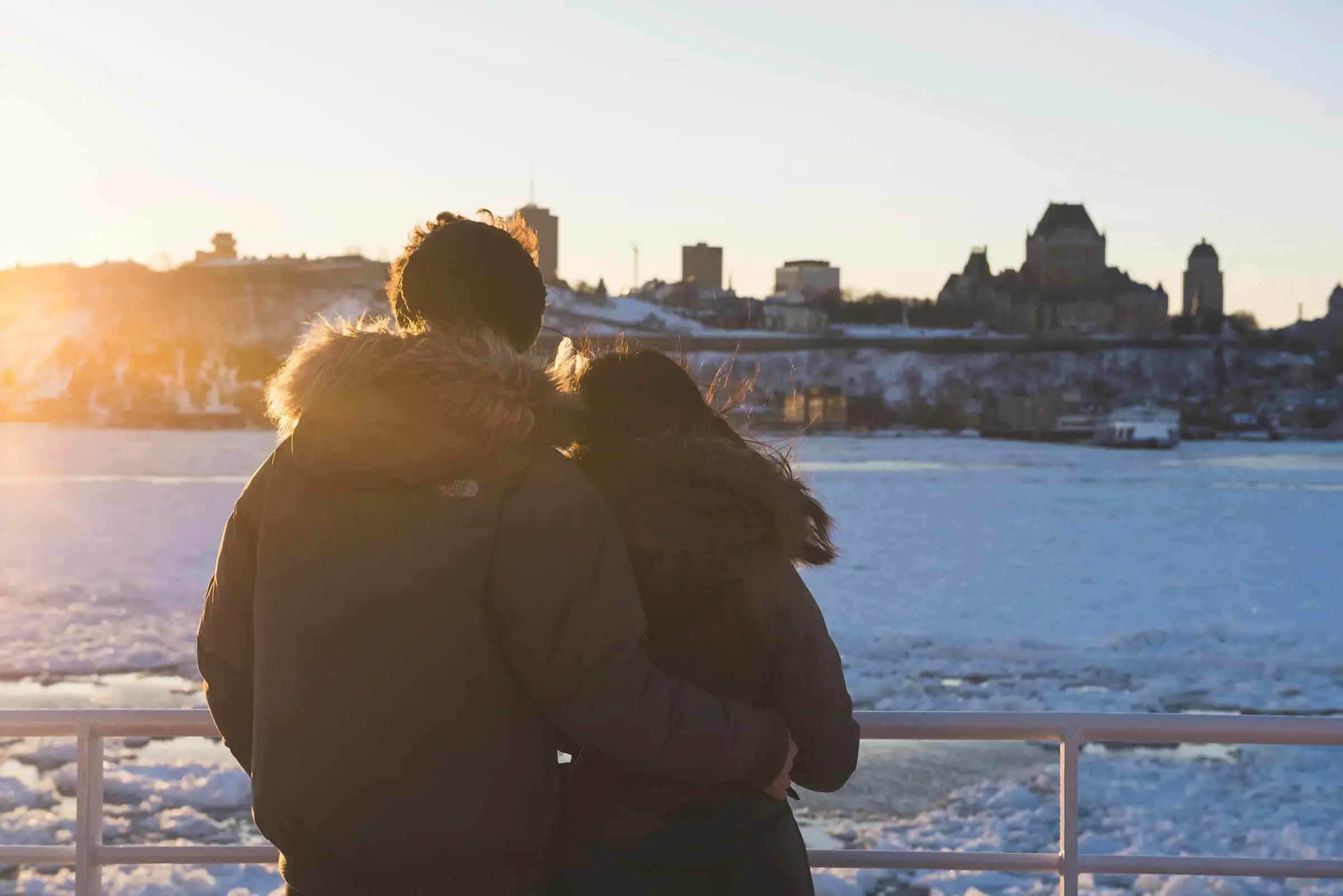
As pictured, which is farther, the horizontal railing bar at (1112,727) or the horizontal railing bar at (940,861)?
the horizontal railing bar at (940,861)

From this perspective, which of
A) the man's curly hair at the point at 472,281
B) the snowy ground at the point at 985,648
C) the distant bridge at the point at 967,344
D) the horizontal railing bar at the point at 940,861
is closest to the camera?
the man's curly hair at the point at 472,281

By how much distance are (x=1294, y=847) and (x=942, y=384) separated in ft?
258

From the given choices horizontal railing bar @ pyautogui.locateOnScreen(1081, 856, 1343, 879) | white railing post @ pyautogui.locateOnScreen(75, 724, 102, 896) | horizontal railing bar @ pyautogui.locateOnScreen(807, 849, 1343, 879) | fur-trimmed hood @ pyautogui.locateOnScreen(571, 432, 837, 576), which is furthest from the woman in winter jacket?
white railing post @ pyautogui.locateOnScreen(75, 724, 102, 896)

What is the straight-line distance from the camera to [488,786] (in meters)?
1.17

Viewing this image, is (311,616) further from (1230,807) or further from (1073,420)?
(1073,420)

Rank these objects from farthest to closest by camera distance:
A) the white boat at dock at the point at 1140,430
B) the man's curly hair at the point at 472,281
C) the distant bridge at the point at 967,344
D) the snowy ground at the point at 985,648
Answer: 1. the distant bridge at the point at 967,344
2. the white boat at dock at the point at 1140,430
3. the snowy ground at the point at 985,648
4. the man's curly hair at the point at 472,281

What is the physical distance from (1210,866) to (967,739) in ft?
1.41

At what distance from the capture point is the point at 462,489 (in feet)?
3.72

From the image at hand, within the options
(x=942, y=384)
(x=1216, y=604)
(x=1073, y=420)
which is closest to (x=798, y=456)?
(x=1216, y=604)

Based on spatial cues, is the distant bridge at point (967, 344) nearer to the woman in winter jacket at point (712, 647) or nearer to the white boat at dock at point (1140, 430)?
the white boat at dock at point (1140, 430)

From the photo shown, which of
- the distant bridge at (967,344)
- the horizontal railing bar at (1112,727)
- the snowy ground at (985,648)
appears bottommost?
the snowy ground at (985,648)

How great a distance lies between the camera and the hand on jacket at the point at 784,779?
1.22m

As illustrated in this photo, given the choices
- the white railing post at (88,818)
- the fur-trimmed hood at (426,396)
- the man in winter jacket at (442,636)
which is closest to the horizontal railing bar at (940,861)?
the man in winter jacket at (442,636)

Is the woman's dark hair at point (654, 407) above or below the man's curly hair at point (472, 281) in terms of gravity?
below
